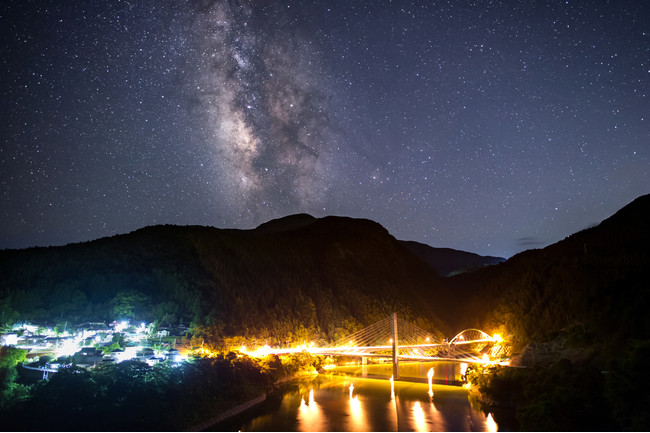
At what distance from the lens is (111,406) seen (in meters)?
27.6

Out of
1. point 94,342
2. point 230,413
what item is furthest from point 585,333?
point 94,342

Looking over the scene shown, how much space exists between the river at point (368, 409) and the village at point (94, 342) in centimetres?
1081

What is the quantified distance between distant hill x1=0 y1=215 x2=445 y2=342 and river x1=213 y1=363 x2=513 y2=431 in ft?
69.0

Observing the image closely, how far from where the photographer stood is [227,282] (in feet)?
260

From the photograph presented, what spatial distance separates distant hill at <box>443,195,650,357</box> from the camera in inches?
1483

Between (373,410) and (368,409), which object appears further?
(368,409)

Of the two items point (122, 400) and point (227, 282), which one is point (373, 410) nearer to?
point (122, 400)

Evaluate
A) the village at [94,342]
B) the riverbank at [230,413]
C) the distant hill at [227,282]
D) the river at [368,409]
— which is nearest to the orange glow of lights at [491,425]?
the river at [368,409]

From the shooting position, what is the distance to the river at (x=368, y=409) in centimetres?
3212

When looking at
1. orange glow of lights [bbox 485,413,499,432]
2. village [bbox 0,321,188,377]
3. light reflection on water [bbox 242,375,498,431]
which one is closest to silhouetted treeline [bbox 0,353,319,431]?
light reflection on water [bbox 242,375,498,431]

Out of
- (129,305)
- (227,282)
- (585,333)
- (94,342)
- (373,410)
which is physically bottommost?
(373,410)

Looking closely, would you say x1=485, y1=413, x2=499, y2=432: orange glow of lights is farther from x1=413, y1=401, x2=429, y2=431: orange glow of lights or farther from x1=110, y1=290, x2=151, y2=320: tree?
x1=110, y1=290, x2=151, y2=320: tree

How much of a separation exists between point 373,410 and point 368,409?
1.95 feet

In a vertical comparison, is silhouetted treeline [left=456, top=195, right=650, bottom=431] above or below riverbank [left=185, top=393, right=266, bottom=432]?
above
